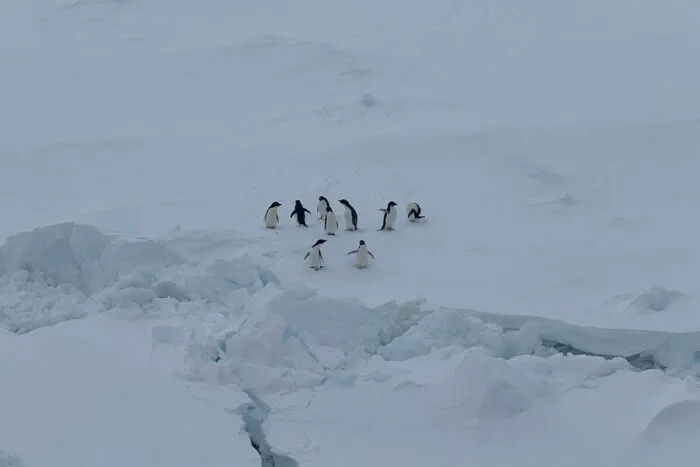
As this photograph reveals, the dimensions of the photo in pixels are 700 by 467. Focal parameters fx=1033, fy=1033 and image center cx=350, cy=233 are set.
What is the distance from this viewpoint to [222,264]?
27.4 feet

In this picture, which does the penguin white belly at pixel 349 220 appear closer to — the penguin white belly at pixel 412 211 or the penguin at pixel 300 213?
the penguin at pixel 300 213

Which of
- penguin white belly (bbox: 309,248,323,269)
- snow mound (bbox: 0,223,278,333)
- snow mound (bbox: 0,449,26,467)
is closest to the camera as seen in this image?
snow mound (bbox: 0,449,26,467)

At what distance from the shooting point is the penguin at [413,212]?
402 inches

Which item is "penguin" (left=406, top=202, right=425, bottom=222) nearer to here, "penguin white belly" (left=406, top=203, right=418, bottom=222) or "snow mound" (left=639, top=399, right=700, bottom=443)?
"penguin white belly" (left=406, top=203, right=418, bottom=222)

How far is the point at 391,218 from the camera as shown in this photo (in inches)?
394

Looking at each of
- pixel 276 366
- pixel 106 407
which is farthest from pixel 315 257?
pixel 106 407

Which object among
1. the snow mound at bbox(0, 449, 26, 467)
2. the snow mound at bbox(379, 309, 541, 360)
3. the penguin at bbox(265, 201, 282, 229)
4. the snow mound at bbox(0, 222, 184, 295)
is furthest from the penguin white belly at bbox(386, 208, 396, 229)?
the snow mound at bbox(0, 449, 26, 467)

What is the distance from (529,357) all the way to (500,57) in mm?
9977

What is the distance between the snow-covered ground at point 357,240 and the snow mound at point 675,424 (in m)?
0.01

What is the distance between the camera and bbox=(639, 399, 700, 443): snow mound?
19.7ft

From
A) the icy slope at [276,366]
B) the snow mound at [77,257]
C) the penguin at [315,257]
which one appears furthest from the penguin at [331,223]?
the snow mound at [77,257]

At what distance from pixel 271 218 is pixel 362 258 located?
1.36 metres

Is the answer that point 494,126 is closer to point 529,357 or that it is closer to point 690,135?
point 690,135

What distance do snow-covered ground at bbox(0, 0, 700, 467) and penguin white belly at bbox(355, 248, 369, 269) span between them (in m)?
0.13
